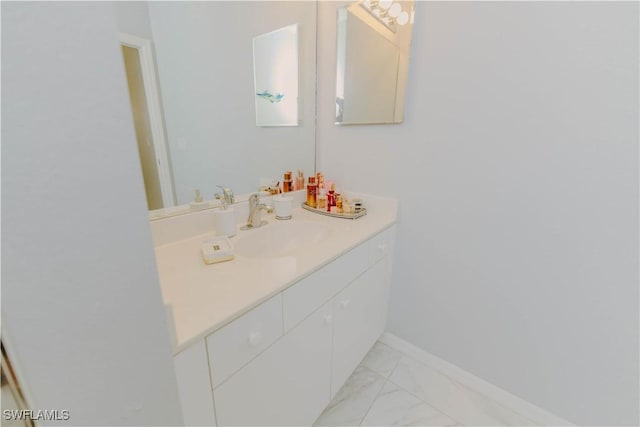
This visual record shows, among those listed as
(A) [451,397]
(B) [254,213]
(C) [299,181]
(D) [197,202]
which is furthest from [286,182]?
(A) [451,397]

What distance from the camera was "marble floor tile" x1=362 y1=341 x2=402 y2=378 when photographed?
1.40 metres

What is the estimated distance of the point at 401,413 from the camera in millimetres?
1179

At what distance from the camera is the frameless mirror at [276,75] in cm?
127

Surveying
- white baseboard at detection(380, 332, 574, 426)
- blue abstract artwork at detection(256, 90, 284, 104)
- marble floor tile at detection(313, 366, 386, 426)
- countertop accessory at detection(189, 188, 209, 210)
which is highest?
blue abstract artwork at detection(256, 90, 284, 104)

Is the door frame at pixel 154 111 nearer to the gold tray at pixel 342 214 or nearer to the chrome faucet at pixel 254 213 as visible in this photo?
the chrome faucet at pixel 254 213

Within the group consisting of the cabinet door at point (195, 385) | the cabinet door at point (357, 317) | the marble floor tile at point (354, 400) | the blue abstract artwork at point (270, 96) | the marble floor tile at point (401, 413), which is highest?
the blue abstract artwork at point (270, 96)

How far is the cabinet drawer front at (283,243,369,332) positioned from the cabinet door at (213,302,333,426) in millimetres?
42

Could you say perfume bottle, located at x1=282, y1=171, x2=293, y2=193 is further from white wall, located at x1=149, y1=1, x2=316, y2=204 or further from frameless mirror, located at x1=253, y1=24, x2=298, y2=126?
frameless mirror, located at x1=253, y1=24, x2=298, y2=126

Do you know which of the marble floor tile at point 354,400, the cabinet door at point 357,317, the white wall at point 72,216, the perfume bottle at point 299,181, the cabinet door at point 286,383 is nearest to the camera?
the white wall at point 72,216

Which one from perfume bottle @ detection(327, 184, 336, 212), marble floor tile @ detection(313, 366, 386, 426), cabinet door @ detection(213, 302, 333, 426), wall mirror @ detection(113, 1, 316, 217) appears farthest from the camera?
perfume bottle @ detection(327, 184, 336, 212)

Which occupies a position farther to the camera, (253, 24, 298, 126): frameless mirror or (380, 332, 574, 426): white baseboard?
(253, 24, 298, 126): frameless mirror

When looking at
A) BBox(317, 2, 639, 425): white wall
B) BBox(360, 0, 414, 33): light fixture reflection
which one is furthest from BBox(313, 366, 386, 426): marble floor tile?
BBox(360, 0, 414, 33): light fixture reflection

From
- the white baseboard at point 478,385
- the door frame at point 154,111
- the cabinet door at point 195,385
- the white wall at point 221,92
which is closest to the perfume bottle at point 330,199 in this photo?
the white wall at point 221,92

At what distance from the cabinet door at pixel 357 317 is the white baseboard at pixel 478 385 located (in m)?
0.19
